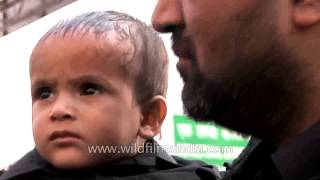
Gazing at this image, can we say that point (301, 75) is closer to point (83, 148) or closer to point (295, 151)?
point (295, 151)

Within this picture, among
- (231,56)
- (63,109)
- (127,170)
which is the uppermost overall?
(231,56)

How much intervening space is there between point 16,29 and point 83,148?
3.59 m

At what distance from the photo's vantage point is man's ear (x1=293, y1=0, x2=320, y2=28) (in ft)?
2.33

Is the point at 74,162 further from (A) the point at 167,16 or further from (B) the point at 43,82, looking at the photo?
(A) the point at 167,16

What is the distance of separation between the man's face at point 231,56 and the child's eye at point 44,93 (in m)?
0.39

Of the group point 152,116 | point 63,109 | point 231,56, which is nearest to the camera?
point 231,56

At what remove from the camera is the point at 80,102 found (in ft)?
3.59

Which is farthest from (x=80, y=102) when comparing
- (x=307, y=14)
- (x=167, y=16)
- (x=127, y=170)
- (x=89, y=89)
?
(x=307, y=14)

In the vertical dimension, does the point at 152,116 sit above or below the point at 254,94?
below

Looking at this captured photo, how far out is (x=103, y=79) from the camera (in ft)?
3.61

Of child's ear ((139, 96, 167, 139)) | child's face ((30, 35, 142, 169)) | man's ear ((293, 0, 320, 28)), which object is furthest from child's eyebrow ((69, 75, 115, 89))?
man's ear ((293, 0, 320, 28))

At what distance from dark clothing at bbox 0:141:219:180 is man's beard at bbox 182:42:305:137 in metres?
0.34

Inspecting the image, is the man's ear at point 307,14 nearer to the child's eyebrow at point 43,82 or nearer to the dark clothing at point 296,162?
the dark clothing at point 296,162

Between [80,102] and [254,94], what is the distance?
45cm
